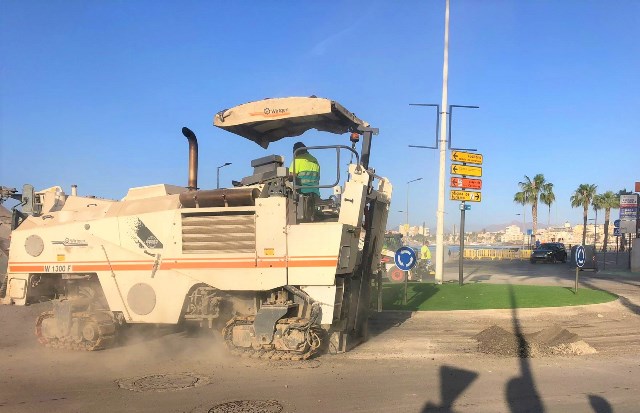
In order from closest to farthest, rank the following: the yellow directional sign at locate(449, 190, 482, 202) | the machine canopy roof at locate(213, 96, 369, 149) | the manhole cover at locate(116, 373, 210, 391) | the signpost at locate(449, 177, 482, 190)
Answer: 1. the manhole cover at locate(116, 373, 210, 391)
2. the machine canopy roof at locate(213, 96, 369, 149)
3. the yellow directional sign at locate(449, 190, 482, 202)
4. the signpost at locate(449, 177, 482, 190)

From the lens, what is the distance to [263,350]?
24.9 feet

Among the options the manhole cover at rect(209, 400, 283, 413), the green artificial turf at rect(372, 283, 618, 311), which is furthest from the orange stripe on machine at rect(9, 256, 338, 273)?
the green artificial turf at rect(372, 283, 618, 311)

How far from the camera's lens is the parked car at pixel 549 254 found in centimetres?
4121

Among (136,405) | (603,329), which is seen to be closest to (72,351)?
(136,405)

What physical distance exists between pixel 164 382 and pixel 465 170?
46.3ft

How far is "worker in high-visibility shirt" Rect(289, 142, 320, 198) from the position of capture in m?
7.90

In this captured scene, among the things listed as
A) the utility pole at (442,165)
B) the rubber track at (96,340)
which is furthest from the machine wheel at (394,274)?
the rubber track at (96,340)

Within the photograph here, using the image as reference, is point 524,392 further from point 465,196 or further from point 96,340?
point 465,196

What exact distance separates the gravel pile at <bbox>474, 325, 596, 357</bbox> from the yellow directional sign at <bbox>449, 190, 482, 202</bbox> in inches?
363

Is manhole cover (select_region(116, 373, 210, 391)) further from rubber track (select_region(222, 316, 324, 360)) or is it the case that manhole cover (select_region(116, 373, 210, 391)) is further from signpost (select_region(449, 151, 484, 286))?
signpost (select_region(449, 151, 484, 286))

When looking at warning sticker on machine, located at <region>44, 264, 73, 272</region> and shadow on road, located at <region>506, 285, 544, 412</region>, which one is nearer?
shadow on road, located at <region>506, 285, 544, 412</region>

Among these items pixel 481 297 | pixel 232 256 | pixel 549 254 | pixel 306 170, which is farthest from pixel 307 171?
pixel 549 254

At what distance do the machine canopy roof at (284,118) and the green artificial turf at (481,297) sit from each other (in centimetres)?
579

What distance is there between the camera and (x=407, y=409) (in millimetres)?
5645
